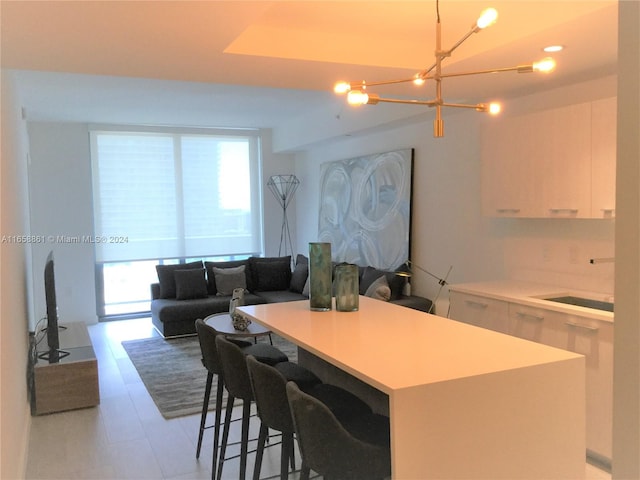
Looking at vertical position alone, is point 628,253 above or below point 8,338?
above

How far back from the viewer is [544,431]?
1.99m

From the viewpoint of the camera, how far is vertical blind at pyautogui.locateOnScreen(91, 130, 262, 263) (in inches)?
317

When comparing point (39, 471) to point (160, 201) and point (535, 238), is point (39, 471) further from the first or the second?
point (160, 201)

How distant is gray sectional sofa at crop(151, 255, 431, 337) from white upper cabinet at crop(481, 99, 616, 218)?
1897 mm

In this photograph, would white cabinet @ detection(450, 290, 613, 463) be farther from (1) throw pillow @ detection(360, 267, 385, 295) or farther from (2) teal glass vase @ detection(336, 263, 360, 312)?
(1) throw pillow @ detection(360, 267, 385, 295)

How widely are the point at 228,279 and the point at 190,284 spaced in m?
0.55

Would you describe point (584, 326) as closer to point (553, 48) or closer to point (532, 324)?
point (532, 324)

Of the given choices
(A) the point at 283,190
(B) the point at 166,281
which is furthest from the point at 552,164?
(A) the point at 283,190

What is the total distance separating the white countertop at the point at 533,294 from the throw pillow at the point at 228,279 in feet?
12.8

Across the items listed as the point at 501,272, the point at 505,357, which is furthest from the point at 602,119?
the point at 505,357

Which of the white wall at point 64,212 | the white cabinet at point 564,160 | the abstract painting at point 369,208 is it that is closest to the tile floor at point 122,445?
the white cabinet at point 564,160

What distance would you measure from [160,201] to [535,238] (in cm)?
574

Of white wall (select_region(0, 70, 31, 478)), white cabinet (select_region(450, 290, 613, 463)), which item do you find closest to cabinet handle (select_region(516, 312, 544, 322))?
white cabinet (select_region(450, 290, 613, 463))

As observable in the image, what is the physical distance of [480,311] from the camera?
4121mm
